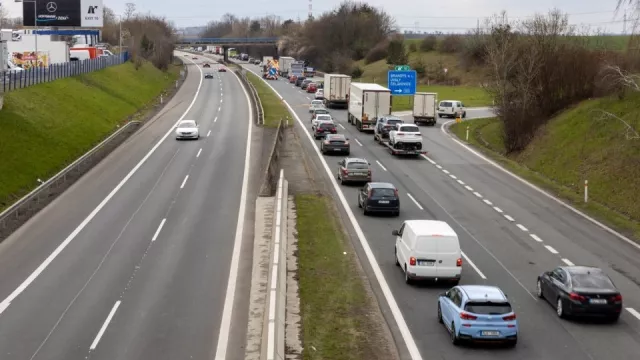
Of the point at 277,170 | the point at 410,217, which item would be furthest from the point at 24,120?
the point at 410,217

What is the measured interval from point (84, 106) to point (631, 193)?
130ft

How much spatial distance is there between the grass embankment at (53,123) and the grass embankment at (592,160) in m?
24.4

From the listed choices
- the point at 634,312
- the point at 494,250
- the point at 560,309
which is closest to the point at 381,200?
the point at 494,250

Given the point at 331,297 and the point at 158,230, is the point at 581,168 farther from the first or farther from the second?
the point at 331,297

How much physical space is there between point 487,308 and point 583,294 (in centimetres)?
316

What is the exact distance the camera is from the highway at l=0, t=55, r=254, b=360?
1814cm

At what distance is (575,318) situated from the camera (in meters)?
20.2

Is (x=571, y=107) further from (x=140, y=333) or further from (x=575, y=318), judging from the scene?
(x=140, y=333)

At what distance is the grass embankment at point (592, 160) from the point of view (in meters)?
34.7

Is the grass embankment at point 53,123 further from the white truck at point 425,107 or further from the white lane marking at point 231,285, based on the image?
the white truck at point 425,107

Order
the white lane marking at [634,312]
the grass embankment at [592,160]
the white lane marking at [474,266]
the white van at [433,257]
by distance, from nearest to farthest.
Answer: the white lane marking at [634,312] → the white van at [433,257] → the white lane marking at [474,266] → the grass embankment at [592,160]

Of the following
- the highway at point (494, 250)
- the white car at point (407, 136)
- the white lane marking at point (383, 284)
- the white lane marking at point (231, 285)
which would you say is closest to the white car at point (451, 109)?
the highway at point (494, 250)

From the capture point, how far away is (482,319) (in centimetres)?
1800

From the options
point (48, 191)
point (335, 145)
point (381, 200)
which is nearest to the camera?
point (381, 200)
